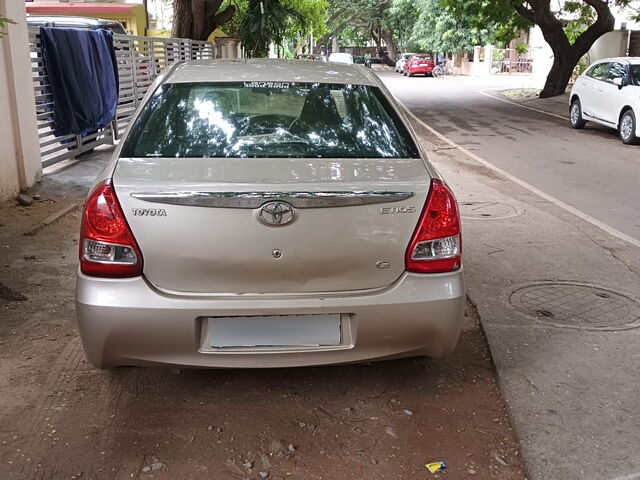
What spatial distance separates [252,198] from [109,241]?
0.69 m

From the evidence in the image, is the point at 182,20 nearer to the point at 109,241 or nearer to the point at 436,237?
the point at 109,241

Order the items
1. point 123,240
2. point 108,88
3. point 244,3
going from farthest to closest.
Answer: point 244,3 < point 108,88 < point 123,240

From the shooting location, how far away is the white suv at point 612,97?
13242 millimetres

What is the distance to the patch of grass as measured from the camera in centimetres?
2561

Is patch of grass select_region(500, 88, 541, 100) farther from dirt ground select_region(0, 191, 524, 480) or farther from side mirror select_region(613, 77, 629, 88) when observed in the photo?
dirt ground select_region(0, 191, 524, 480)

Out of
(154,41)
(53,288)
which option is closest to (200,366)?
(53,288)

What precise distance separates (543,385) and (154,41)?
522 inches

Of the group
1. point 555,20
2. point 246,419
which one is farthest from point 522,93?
point 246,419

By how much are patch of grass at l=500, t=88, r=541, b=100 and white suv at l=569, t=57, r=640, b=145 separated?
9.61 meters

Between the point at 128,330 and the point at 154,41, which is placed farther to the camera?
the point at 154,41

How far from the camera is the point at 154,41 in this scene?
588 inches

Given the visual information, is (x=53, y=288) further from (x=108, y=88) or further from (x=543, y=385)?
(x=108, y=88)

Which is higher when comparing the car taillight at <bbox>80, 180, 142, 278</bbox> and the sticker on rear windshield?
the sticker on rear windshield

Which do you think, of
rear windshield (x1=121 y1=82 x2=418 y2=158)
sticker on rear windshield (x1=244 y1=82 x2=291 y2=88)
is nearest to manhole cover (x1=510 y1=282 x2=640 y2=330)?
rear windshield (x1=121 y1=82 x2=418 y2=158)
